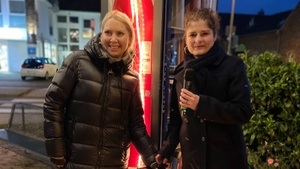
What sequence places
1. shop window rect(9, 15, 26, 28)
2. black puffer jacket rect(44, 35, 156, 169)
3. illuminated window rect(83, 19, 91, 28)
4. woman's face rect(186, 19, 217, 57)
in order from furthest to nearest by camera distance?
illuminated window rect(83, 19, 91, 28), shop window rect(9, 15, 26, 28), black puffer jacket rect(44, 35, 156, 169), woman's face rect(186, 19, 217, 57)

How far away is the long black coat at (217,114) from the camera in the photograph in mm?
1738

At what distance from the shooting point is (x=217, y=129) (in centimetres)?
184

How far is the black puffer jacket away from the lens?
2.03 meters

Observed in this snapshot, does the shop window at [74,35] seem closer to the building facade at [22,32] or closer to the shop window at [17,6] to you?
the building facade at [22,32]

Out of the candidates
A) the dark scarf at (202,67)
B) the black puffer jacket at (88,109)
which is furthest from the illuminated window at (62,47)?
the dark scarf at (202,67)

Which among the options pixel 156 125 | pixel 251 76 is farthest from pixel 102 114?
pixel 251 76

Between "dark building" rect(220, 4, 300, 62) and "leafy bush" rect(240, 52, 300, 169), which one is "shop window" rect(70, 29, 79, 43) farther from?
"leafy bush" rect(240, 52, 300, 169)

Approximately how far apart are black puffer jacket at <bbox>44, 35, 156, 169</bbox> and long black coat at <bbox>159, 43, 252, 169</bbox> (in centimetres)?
51

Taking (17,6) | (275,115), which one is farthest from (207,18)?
(17,6)

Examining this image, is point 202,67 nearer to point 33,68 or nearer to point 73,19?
point 33,68

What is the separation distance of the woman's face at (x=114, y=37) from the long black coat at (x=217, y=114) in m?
0.50

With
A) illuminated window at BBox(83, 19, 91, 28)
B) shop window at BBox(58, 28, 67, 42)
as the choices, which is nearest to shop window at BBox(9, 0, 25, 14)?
shop window at BBox(58, 28, 67, 42)

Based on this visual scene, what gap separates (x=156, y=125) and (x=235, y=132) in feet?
4.48

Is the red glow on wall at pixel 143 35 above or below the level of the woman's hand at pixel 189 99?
above
